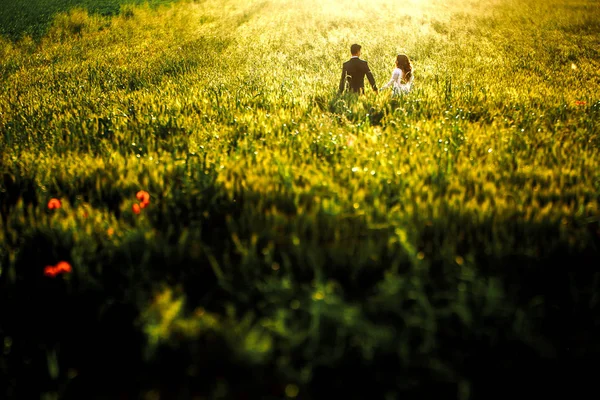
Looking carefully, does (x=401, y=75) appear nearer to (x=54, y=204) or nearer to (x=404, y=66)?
(x=404, y=66)

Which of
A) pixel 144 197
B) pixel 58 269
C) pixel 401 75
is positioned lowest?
pixel 58 269

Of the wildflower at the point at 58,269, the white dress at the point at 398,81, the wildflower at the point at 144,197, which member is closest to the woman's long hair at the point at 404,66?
the white dress at the point at 398,81

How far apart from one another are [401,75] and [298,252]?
6930 mm

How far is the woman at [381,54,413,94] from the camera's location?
843 cm

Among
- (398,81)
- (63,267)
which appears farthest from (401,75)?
(63,267)

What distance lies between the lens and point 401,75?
8.55 m

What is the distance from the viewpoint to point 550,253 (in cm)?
249

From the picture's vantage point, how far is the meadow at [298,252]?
→ 6.14 feet

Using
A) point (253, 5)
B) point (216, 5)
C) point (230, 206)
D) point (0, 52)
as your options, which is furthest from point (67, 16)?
point (230, 206)

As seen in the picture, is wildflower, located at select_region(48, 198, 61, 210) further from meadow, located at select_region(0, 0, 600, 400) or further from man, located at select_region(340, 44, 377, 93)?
man, located at select_region(340, 44, 377, 93)

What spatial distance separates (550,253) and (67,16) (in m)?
22.8

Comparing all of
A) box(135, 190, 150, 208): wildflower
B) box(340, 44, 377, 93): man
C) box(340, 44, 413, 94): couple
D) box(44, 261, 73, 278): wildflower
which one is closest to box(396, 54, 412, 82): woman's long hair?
box(340, 44, 413, 94): couple

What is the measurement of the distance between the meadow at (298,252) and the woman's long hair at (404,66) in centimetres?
242

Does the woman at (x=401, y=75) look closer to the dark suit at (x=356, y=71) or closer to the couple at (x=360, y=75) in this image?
the couple at (x=360, y=75)
